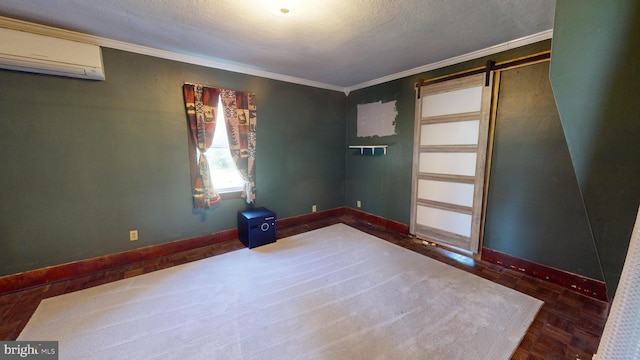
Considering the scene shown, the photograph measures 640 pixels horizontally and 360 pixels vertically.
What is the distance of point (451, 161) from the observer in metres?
3.15

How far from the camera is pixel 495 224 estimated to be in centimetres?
281

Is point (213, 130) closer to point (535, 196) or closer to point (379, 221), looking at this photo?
point (379, 221)

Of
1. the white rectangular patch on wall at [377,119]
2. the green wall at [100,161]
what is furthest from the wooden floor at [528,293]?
the white rectangular patch on wall at [377,119]

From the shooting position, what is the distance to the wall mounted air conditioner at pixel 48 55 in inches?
79.4

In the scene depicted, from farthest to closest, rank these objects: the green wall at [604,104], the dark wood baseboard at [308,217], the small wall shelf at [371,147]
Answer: the dark wood baseboard at [308,217] < the small wall shelf at [371,147] < the green wall at [604,104]

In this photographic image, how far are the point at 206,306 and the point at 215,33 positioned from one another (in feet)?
8.37

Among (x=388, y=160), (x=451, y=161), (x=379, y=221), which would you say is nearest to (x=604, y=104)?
(x=451, y=161)

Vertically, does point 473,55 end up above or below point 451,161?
above

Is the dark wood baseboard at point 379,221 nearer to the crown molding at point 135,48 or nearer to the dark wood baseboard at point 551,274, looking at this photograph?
the dark wood baseboard at point 551,274

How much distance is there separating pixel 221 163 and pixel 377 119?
2.61 metres

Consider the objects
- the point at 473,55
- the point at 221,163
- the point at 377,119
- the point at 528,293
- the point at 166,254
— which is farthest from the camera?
the point at 377,119

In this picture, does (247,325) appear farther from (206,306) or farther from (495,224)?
(495,224)

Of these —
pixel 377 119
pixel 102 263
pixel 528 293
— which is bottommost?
pixel 528 293

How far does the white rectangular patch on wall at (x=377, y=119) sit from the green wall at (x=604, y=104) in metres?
2.69
